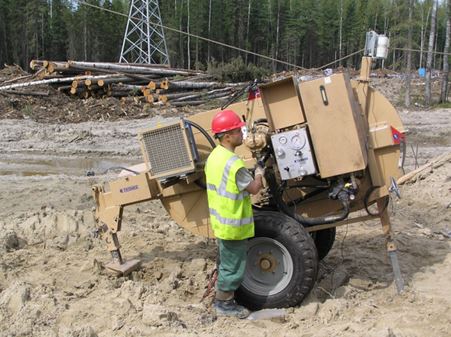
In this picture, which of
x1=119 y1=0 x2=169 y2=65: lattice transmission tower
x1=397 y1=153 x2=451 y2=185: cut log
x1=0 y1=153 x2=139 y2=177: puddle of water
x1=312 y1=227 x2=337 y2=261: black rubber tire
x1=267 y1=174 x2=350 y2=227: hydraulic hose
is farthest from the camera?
x1=119 y1=0 x2=169 y2=65: lattice transmission tower

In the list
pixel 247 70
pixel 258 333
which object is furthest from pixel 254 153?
pixel 247 70

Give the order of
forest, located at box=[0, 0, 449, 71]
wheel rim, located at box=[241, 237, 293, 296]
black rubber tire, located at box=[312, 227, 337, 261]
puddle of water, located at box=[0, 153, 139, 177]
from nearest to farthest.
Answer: wheel rim, located at box=[241, 237, 293, 296], black rubber tire, located at box=[312, 227, 337, 261], puddle of water, located at box=[0, 153, 139, 177], forest, located at box=[0, 0, 449, 71]

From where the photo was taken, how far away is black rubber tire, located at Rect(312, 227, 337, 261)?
6.13 metres

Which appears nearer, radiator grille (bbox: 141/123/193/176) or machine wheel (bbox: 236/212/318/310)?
machine wheel (bbox: 236/212/318/310)

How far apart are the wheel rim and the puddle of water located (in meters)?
7.47

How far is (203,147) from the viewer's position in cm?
548

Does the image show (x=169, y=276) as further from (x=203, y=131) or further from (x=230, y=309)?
(x=203, y=131)

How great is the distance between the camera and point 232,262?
4809 mm

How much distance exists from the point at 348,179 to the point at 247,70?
76.8 feet

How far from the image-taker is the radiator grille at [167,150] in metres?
5.12

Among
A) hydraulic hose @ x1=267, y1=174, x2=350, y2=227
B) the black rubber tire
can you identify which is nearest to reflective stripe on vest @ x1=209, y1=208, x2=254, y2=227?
hydraulic hose @ x1=267, y1=174, x2=350, y2=227

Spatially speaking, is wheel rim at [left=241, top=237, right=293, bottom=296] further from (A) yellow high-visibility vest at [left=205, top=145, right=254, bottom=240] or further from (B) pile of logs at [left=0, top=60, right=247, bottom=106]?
(B) pile of logs at [left=0, top=60, right=247, bottom=106]

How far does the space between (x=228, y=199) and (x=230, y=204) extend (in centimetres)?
5

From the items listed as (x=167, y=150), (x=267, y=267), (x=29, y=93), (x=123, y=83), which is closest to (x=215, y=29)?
(x=123, y=83)
